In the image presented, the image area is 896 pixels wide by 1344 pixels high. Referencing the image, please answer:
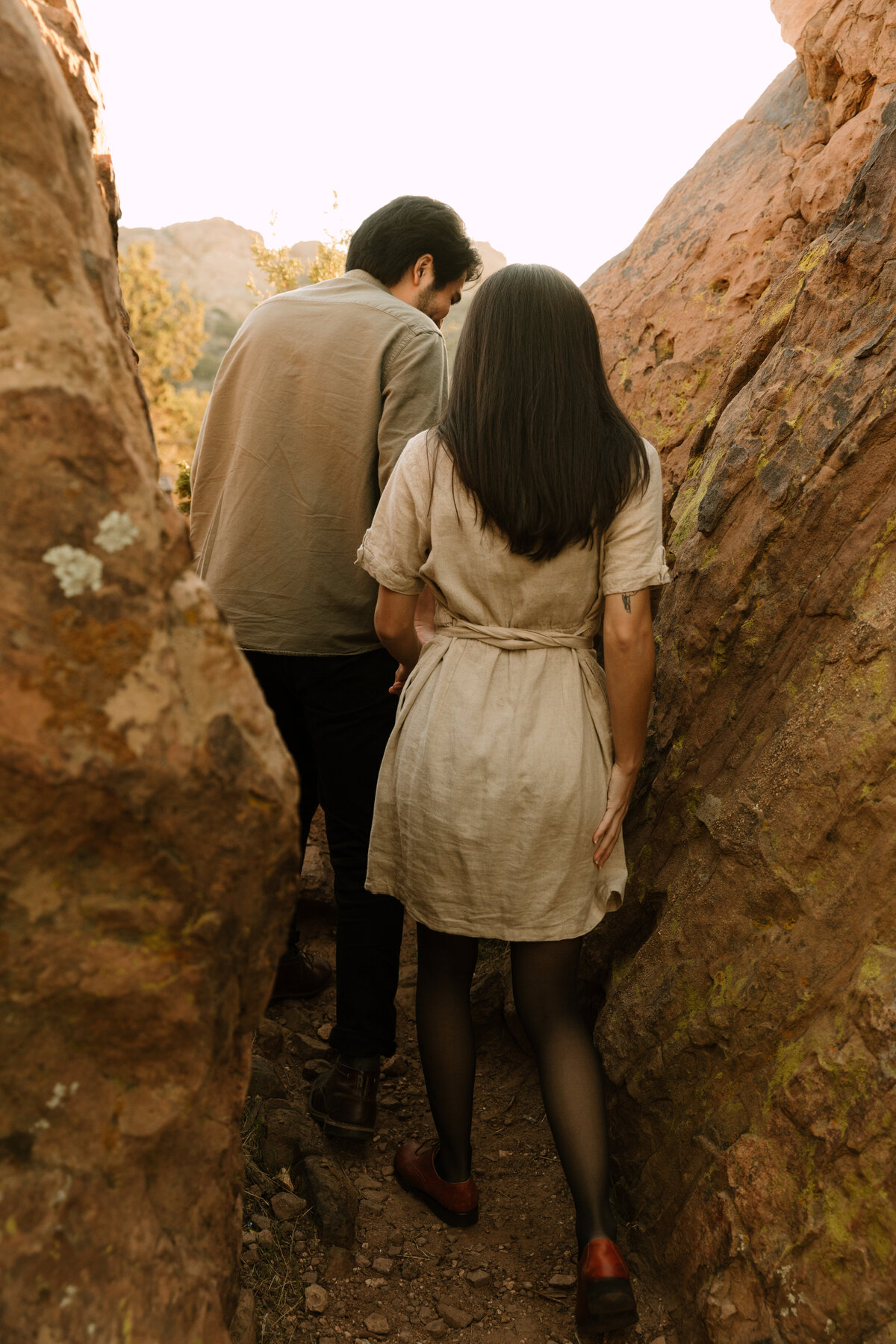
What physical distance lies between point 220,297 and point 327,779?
174 ft

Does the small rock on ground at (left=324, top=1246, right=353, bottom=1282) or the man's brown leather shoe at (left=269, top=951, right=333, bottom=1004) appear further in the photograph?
the man's brown leather shoe at (left=269, top=951, right=333, bottom=1004)

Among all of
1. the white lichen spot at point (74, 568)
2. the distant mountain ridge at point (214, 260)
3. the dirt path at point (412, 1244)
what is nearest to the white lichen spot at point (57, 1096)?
the white lichen spot at point (74, 568)

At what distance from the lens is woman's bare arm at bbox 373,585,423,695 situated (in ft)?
7.73

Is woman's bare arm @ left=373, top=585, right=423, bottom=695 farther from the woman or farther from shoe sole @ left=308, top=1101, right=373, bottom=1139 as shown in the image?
shoe sole @ left=308, top=1101, right=373, bottom=1139

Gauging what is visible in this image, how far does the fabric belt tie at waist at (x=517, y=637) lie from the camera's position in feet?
7.35

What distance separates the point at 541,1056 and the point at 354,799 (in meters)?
0.89

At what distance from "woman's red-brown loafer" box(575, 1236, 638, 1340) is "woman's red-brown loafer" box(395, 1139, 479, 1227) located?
0.43m

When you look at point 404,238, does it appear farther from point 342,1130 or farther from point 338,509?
point 342,1130

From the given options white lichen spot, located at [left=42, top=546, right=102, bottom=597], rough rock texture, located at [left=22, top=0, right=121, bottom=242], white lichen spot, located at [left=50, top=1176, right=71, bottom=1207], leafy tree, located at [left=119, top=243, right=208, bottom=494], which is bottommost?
leafy tree, located at [left=119, top=243, right=208, bottom=494]

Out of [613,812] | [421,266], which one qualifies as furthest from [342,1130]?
[421,266]

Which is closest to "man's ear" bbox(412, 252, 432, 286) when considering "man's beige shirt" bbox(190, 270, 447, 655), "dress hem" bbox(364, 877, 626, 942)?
"man's beige shirt" bbox(190, 270, 447, 655)

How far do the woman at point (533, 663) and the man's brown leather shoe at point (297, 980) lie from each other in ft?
4.13

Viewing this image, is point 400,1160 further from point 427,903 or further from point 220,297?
point 220,297

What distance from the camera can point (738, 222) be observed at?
135 inches
